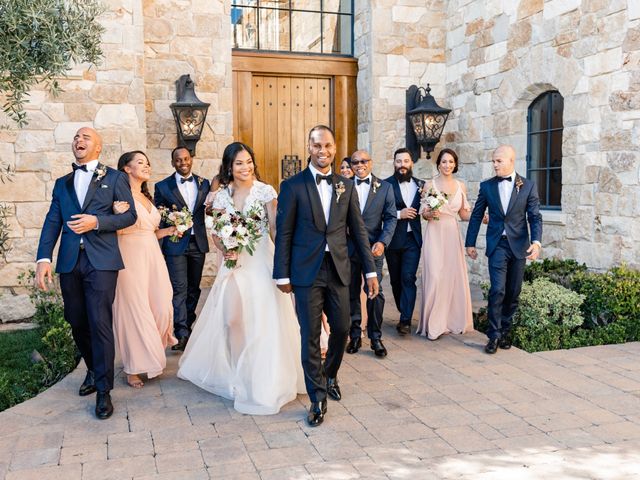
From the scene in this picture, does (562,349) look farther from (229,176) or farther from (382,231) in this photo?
(229,176)

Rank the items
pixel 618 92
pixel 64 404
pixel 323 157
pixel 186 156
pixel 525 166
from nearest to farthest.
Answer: pixel 323 157
pixel 64 404
pixel 186 156
pixel 618 92
pixel 525 166

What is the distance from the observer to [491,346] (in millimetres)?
6035

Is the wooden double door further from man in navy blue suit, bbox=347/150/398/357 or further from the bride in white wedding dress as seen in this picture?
the bride in white wedding dress

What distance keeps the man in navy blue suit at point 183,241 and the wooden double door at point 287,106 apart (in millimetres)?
3284

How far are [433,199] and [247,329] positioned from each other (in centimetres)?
261

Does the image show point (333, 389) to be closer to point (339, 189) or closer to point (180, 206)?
point (339, 189)

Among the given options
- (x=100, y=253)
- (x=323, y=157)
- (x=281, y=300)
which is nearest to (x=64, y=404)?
(x=100, y=253)

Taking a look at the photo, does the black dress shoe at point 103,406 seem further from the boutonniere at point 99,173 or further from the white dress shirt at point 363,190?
the white dress shirt at point 363,190

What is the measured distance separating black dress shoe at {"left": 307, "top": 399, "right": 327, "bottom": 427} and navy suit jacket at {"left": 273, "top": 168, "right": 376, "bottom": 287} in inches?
31.0

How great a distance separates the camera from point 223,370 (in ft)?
16.3

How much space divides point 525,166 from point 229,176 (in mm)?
5046

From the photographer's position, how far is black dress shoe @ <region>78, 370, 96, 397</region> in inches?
197

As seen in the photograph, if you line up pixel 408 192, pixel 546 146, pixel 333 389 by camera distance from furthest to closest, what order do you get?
pixel 546 146, pixel 408 192, pixel 333 389

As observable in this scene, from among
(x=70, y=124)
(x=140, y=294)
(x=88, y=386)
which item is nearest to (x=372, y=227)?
(x=140, y=294)
